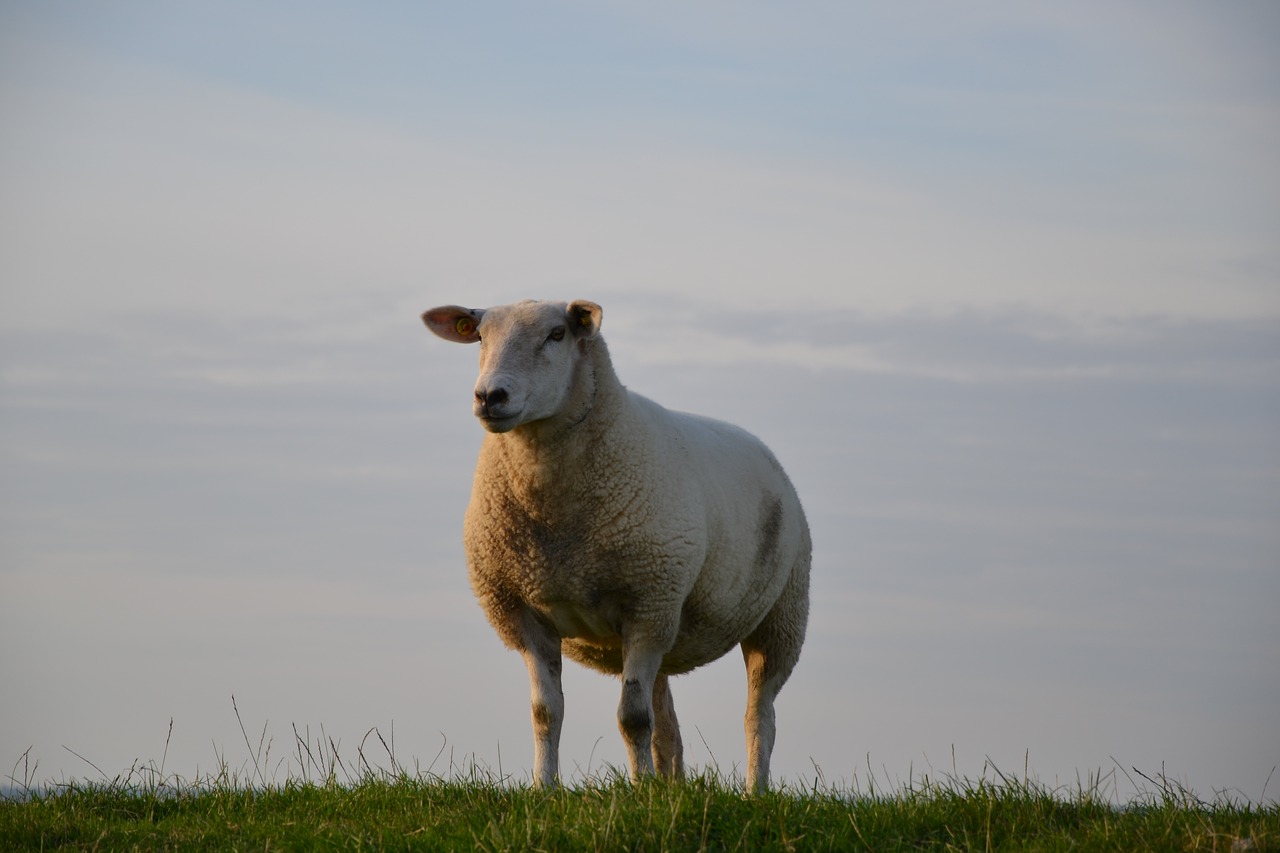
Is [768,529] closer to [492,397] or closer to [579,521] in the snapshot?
[579,521]

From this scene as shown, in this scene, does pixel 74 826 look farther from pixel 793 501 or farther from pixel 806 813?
pixel 793 501

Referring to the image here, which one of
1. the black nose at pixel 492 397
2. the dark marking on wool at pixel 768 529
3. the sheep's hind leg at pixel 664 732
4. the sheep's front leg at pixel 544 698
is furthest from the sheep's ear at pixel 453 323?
the sheep's hind leg at pixel 664 732

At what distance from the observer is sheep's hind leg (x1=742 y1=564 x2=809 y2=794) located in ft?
31.9

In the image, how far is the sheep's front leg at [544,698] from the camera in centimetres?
815

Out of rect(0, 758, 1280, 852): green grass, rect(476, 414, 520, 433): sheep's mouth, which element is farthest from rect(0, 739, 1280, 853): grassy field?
rect(476, 414, 520, 433): sheep's mouth

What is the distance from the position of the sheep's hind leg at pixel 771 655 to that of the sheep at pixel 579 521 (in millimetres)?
1237

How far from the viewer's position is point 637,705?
803 centimetres

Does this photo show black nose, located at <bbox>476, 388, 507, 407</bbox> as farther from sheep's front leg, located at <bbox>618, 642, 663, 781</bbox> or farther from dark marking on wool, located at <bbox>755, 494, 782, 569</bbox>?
dark marking on wool, located at <bbox>755, 494, 782, 569</bbox>

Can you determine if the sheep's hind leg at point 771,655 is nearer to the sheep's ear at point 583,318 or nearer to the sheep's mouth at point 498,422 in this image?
the sheep's ear at point 583,318

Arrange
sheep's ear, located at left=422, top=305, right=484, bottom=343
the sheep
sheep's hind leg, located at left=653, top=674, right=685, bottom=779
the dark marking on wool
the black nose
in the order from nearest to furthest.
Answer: the black nose → the sheep → sheep's ear, located at left=422, top=305, right=484, bottom=343 → the dark marking on wool → sheep's hind leg, located at left=653, top=674, right=685, bottom=779

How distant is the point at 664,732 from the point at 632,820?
3676mm

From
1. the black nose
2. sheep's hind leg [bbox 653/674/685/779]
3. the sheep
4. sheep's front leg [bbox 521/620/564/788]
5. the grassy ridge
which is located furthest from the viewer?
sheep's hind leg [bbox 653/674/685/779]

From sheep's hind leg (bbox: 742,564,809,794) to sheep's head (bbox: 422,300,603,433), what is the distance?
273 centimetres

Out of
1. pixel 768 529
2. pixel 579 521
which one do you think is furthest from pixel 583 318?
pixel 768 529
